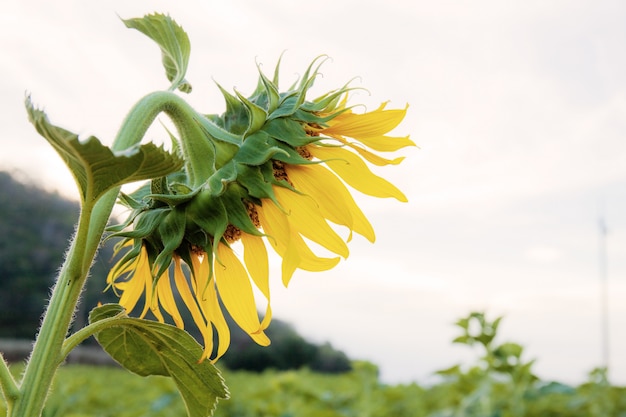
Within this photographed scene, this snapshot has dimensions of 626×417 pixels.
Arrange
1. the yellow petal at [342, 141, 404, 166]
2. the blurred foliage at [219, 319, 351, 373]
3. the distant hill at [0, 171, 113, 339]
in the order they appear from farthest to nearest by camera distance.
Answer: the distant hill at [0, 171, 113, 339], the blurred foliage at [219, 319, 351, 373], the yellow petal at [342, 141, 404, 166]

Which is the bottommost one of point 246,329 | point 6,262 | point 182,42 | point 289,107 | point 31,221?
point 246,329

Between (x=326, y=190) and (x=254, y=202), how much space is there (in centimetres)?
13

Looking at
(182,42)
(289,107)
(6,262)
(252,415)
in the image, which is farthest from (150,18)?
(6,262)

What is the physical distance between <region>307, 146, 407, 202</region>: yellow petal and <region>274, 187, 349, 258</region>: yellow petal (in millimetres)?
80

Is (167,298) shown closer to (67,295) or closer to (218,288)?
(218,288)

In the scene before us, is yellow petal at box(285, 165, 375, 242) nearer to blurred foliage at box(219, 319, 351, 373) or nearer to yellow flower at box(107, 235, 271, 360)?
yellow flower at box(107, 235, 271, 360)

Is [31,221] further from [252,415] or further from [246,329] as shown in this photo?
[246,329]

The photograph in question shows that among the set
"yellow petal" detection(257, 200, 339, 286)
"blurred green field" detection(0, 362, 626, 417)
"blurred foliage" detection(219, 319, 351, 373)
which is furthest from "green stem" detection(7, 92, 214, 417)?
"blurred foliage" detection(219, 319, 351, 373)

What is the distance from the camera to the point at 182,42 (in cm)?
109

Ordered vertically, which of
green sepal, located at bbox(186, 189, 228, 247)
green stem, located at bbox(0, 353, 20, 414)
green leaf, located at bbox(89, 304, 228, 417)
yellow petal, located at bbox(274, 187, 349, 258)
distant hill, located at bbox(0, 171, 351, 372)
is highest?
distant hill, located at bbox(0, 171, 351, 372)

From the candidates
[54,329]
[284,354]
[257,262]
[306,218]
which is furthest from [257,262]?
[284,354]

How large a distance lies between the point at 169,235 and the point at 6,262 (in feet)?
70.4

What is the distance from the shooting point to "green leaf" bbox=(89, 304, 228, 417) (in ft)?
3.15

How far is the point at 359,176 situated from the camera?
3.48 ft
